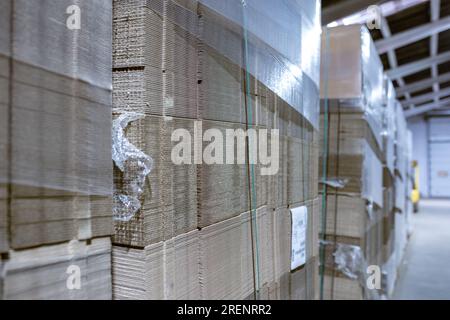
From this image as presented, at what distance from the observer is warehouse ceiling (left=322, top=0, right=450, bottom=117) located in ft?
14.0

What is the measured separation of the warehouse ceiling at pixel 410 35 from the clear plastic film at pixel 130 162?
3.36m

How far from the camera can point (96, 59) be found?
2.31 ft

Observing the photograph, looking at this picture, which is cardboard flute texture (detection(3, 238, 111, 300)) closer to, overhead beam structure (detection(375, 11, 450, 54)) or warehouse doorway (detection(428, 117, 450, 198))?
overhead beam structure (detection(375, 11, 450, 54))

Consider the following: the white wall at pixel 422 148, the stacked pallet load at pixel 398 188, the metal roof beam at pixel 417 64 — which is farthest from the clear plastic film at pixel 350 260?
the white wall at pixel 422 148

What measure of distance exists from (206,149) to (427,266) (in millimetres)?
5621

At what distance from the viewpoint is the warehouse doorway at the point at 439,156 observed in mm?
17156

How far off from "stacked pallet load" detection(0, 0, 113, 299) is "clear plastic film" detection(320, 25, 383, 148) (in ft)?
5.12

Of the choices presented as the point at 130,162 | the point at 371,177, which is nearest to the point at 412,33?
the point at 371,177

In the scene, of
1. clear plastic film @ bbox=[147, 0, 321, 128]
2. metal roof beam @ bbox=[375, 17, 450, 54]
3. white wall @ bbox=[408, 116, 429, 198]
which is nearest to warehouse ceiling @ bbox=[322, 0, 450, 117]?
metal roof beam @ bbox=[375, 17, 450, 54]

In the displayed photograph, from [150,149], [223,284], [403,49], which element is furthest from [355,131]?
[403,49]

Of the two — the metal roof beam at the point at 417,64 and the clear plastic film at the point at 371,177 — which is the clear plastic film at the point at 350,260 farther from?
the metal roof beam at the point at 417,64

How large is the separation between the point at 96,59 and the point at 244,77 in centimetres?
46

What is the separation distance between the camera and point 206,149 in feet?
2.98

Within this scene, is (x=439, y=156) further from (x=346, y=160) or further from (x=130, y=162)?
(x=130, y=162)
